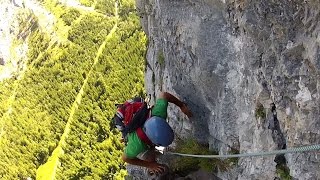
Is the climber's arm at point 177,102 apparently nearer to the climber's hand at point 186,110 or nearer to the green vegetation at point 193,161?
the climber's hand at point 186,110

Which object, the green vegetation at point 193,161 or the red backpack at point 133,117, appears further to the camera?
the red backpack at point 133,117

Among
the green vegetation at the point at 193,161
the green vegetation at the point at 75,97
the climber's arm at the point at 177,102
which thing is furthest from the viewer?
the green vegetation at the point at 75,97

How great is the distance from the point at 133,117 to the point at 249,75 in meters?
3.50

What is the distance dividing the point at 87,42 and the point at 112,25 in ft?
15.7

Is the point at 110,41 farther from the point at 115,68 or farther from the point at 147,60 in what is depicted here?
the point at 147,60

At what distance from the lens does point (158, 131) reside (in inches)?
373

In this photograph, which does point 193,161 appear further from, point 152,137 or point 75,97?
point 75,97

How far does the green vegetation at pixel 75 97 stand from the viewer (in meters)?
48.5

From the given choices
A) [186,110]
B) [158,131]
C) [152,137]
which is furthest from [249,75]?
[186,110]

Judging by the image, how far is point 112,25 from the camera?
65625 millimetres

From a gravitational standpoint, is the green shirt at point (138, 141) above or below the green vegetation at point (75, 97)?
below

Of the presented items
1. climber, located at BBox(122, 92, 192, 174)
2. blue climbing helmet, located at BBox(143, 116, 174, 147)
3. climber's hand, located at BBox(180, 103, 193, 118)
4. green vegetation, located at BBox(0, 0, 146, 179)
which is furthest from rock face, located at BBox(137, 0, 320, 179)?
green vegetation, located at BBox(0, 0, 146, 179)

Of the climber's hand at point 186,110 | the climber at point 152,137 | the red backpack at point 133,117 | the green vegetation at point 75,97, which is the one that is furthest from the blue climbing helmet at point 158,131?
the green vegetation at point 75,97

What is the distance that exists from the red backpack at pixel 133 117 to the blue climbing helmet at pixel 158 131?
0.41m
